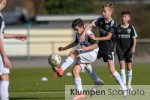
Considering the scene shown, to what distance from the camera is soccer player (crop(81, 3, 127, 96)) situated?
14.1 metres

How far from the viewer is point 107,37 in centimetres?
1400

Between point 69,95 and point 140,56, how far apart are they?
81.7ft

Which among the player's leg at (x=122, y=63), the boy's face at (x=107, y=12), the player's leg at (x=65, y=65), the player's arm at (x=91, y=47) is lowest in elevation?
the player's leg at (x=122, y=63)

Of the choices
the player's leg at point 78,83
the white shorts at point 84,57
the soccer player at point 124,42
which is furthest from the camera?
the soccer player at point 124,42

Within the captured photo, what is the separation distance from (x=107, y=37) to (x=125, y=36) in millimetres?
1608

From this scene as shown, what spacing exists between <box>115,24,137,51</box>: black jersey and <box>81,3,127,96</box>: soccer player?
94cm

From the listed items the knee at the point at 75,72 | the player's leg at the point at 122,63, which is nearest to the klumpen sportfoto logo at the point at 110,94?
the knee at the point at 75,72

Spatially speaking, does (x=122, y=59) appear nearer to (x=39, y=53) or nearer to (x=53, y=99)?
(x=53, y=99)

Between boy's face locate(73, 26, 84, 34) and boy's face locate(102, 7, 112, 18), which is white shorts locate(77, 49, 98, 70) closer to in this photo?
boy's face locate(73, 26, 84, 34)

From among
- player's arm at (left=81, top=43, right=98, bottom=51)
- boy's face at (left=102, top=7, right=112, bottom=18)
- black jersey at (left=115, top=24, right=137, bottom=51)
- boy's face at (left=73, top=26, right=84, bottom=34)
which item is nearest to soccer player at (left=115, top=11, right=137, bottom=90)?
black jersey at (left=115, top=24, right=137, bottom=51)

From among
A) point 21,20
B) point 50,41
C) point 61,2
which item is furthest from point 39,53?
point 21,20

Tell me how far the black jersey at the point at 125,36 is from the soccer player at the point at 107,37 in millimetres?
935

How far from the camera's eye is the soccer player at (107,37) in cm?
1407

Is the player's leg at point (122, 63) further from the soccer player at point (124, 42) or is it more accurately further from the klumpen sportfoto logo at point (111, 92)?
the klumpen sportfoto logo at point (111, 92)
